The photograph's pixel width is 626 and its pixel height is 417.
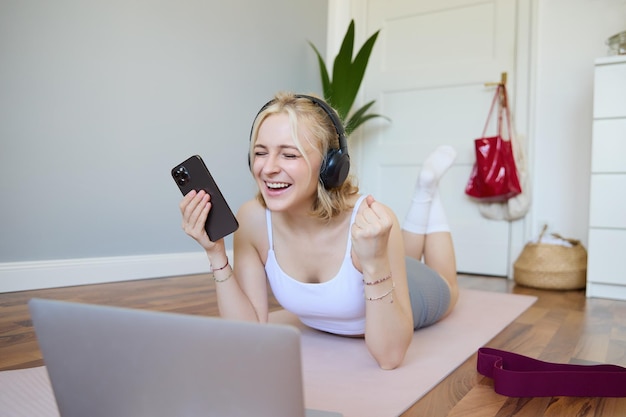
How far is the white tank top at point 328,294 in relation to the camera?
126 cm

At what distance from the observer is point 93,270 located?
251 cm

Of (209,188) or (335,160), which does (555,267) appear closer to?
(335,160)

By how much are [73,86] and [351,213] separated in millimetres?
1694

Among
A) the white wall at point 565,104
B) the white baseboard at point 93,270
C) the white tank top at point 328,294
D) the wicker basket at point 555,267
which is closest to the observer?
the white tank top at point 328,294

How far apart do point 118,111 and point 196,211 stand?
5.59ft

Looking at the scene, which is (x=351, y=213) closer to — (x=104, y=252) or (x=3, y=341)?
(x=3, y=341)

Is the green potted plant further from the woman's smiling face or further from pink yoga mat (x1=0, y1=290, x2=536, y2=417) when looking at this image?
the woman's smiling face

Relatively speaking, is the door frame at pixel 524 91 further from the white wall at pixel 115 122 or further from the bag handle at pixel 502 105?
the white wall at pixel 115 122

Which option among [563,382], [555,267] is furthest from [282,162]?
[555,267]

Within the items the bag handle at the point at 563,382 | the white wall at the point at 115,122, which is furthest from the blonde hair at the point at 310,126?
the white wall at the point at 115,122

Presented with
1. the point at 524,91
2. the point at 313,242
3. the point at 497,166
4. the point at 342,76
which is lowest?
the point at 313,242

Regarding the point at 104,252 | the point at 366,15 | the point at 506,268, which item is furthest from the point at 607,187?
the point at 104,252

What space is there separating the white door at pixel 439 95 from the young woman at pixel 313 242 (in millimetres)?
1982

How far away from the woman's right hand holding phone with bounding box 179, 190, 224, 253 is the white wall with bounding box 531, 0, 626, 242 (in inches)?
105
